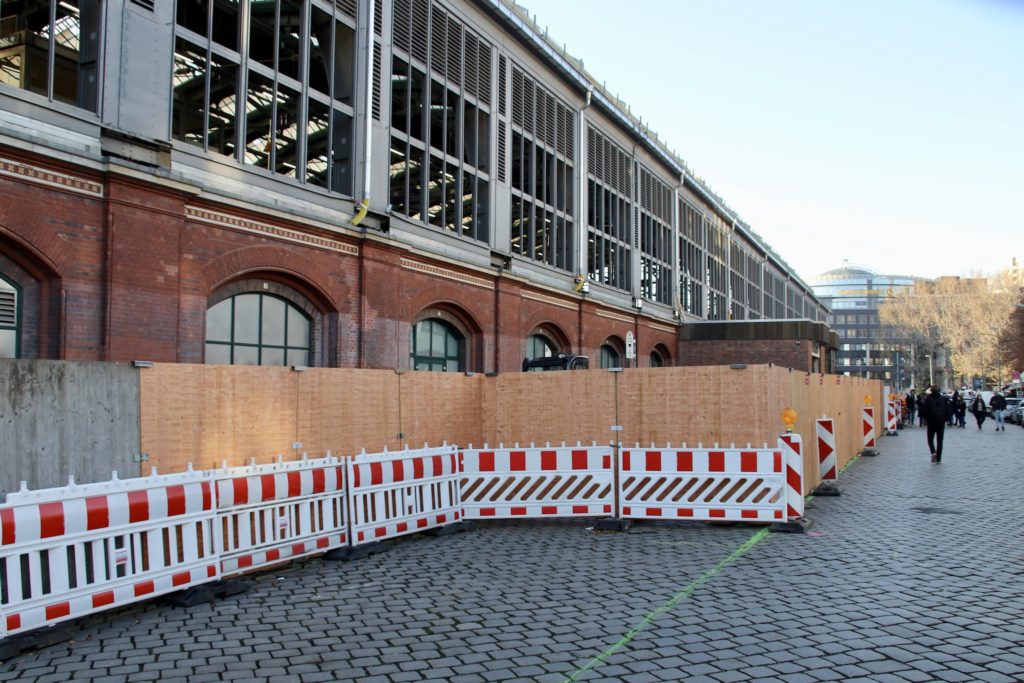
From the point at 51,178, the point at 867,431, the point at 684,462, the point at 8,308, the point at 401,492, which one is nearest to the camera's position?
the point at 401,492

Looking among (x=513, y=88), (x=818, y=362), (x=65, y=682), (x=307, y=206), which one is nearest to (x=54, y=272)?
(x=307, y=206)

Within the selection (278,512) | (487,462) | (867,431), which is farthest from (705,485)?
(867,431)

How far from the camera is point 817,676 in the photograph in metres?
4.69

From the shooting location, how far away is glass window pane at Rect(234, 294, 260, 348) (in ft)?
46.6

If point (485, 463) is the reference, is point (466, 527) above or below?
below

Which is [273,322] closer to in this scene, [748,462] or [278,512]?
[278,512]

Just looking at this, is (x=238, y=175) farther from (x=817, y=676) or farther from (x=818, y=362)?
(x=818, y=362)

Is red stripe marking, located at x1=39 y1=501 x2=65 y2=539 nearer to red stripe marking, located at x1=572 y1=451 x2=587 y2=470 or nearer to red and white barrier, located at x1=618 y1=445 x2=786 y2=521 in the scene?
red stripe marking, located at x1=572 y1=451 x2=587 y2=470

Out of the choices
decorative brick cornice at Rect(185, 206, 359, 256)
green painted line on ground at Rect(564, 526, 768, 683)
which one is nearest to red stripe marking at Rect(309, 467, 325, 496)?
green painted line on ground at Rect(564, 526, 768, 683)

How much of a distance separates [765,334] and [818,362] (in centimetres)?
606

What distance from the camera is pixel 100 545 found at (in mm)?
6113

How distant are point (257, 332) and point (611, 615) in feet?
34.6

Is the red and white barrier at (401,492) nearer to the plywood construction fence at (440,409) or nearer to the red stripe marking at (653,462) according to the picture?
the plywood construction fence at (440,409)

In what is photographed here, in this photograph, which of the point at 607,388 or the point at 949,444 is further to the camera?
the point at 949,444
